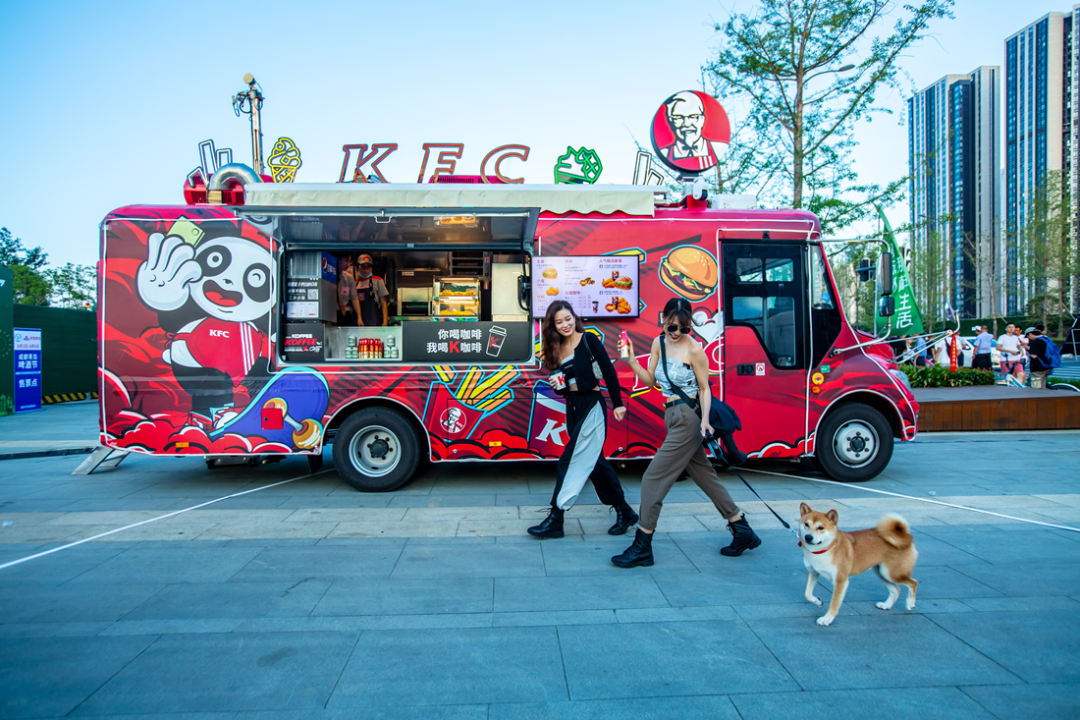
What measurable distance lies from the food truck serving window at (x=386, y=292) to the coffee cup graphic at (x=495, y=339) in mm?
11

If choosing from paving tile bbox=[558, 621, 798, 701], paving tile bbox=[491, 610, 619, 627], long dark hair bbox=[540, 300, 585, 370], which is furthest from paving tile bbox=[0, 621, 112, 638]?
long dark hair bbox=[540, 300, 585, 370]

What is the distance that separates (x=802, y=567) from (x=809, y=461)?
3623 millimetres

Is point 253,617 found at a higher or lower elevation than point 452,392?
lower

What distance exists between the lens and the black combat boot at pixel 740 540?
447cm

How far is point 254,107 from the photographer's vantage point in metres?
15.1

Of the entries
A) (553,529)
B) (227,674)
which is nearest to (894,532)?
(553,529)

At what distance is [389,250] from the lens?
7.26m

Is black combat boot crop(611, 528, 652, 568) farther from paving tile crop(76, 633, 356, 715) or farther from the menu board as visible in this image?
the menu board

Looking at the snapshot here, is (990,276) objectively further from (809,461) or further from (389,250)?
(389,250)

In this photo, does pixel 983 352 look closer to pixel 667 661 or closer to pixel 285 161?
pixel 285 161

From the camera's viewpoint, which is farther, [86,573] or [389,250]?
[389,250]

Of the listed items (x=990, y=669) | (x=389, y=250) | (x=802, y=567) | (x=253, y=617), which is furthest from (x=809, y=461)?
(x=253, y=617)

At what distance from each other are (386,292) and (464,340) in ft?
6.66

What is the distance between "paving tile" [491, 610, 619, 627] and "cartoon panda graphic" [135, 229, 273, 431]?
4099 millimetres
